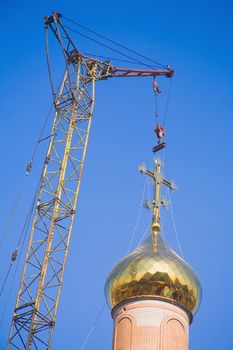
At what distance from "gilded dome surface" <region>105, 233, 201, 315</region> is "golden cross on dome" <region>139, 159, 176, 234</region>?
0.67 meters

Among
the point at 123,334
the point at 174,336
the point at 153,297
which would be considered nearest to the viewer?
the point at 174,336

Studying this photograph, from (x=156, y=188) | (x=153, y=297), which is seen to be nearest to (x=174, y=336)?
(x=153, y=297)

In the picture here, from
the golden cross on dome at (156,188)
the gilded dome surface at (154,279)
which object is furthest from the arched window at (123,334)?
the golden cross on dome at (156,188)

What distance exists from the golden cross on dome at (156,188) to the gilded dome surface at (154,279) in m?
0.67

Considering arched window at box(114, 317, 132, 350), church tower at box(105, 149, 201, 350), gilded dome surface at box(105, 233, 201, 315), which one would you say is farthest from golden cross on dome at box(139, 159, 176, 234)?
arched window at box(114, 317, 132, 350)

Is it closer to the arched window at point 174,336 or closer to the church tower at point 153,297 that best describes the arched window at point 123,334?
the church tower at point 153,297

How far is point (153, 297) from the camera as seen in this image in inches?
703

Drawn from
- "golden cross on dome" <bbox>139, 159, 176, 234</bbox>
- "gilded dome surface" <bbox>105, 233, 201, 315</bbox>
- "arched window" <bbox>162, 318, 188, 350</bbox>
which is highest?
"golden cross on dome" <bbox>139, 159, 176, 234</bbox>

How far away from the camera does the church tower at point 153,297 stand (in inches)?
684

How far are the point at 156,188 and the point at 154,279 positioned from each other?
11.7 feet

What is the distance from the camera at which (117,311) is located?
18281 mm

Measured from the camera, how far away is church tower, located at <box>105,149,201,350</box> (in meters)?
17.4

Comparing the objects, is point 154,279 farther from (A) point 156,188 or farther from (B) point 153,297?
(A) point 156,188

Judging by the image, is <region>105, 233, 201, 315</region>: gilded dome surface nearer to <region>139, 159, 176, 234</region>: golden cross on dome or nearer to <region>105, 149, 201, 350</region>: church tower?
<region>105, 149, 201, 350</region>: church tower
